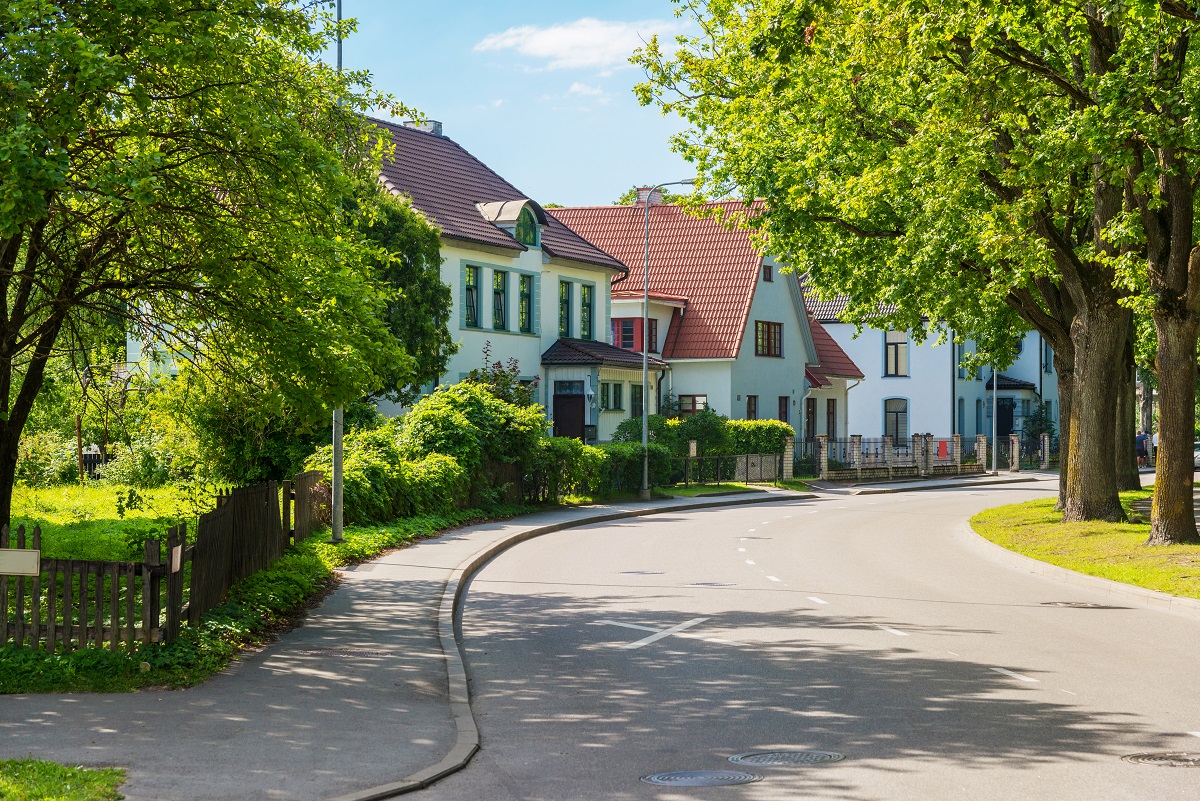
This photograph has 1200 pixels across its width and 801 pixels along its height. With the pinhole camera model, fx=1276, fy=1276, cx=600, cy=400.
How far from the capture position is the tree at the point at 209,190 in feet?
35.6

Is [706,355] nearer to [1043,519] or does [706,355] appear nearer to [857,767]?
[1043,519]

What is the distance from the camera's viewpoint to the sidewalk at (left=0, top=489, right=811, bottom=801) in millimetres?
7195

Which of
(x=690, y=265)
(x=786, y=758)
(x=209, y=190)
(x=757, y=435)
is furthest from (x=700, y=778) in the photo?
(x=690, y=265)

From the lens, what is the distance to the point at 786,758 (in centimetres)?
792

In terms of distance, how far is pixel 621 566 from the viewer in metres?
20.3

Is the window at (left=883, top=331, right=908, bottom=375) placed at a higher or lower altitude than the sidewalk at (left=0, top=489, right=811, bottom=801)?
higher

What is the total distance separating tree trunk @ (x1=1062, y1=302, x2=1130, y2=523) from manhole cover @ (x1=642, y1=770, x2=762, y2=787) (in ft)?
60.7

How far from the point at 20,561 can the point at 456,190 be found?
1294 inches

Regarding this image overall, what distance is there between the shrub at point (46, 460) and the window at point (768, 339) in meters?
28.3

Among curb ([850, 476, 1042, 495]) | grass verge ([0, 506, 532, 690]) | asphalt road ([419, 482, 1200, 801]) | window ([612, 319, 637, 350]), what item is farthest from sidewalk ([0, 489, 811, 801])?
window ([612, 319, 637, 350])

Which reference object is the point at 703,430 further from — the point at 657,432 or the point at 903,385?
the point at 903,385

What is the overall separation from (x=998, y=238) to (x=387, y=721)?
15.2m

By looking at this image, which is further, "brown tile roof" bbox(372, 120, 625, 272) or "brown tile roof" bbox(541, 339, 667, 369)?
"brown tile roof" bbox(541, 339, 667, 369)

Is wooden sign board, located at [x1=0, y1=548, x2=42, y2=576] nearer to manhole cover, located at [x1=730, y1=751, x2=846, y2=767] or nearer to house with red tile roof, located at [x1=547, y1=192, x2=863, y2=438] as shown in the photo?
manhole cover, located at [x1=730, y1=751, x2=846, y2=767]
